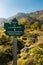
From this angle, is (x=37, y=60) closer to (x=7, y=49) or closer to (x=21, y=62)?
(x=21, y=62)

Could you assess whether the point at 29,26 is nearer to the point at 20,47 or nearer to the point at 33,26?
the point at 33,26

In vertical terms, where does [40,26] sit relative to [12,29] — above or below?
below

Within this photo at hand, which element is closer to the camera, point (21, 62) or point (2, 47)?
point (21, 62)

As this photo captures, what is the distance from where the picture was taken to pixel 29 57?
16.6m

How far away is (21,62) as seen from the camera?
16.1 metres

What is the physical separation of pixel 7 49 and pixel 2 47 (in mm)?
643

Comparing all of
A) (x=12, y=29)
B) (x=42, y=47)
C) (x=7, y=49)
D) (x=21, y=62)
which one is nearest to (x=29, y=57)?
(x=21, y=62)

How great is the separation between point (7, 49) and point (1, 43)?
2.12m

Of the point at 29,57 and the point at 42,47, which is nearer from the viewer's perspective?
the point at 29,57

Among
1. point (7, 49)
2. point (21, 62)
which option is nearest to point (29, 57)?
point (21, 62)

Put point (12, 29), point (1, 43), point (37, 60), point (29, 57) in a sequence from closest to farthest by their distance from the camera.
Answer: point (12, 29) < point (37, 60) < point (29, 57) < point (1, 43)

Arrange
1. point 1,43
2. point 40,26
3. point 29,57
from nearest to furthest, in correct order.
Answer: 1. point 29,57
2. point 1,43
3. point 40,26

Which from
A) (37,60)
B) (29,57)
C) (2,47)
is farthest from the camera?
(2,47)

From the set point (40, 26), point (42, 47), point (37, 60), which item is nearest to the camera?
point (37, 60)
